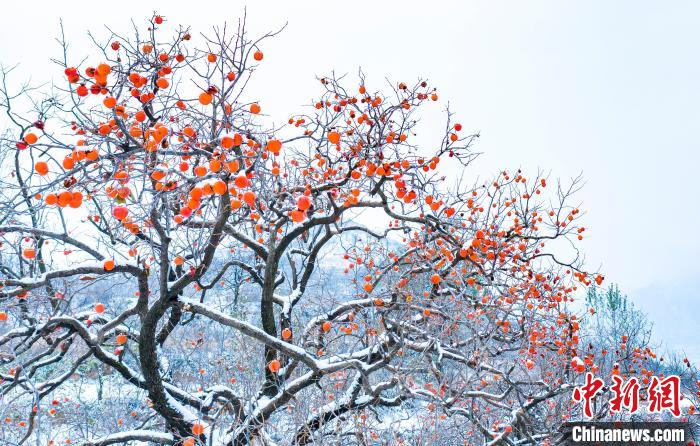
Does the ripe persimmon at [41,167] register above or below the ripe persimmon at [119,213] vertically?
above

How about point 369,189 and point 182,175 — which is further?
point 369,189

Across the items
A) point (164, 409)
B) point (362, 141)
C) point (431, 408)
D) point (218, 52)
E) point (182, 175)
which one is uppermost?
point (362, 141)

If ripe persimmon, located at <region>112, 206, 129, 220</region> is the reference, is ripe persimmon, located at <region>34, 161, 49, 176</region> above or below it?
above

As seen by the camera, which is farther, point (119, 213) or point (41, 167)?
point (41, 167)

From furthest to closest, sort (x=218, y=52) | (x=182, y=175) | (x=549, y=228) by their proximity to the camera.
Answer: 1. (x=549, y=228)
2. (x=218, y=52)
3. (x=182, y=175)

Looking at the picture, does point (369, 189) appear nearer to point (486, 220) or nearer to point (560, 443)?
point (486, 220)

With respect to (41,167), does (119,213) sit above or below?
below

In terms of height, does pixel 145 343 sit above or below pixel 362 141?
below

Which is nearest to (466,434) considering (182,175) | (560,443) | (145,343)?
(560,443)

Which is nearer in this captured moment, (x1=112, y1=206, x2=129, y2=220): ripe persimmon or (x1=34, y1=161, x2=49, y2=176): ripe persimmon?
(x1=112, y1=206, x2=129, y2=220): ripe persimmon

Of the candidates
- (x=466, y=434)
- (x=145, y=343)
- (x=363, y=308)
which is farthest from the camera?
(x=466, y=434)

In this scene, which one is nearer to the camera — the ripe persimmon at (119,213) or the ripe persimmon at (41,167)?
the ripe persimmon at (119,213)

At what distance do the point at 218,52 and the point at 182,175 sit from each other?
1.08m

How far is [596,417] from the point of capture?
4879 millimetres
